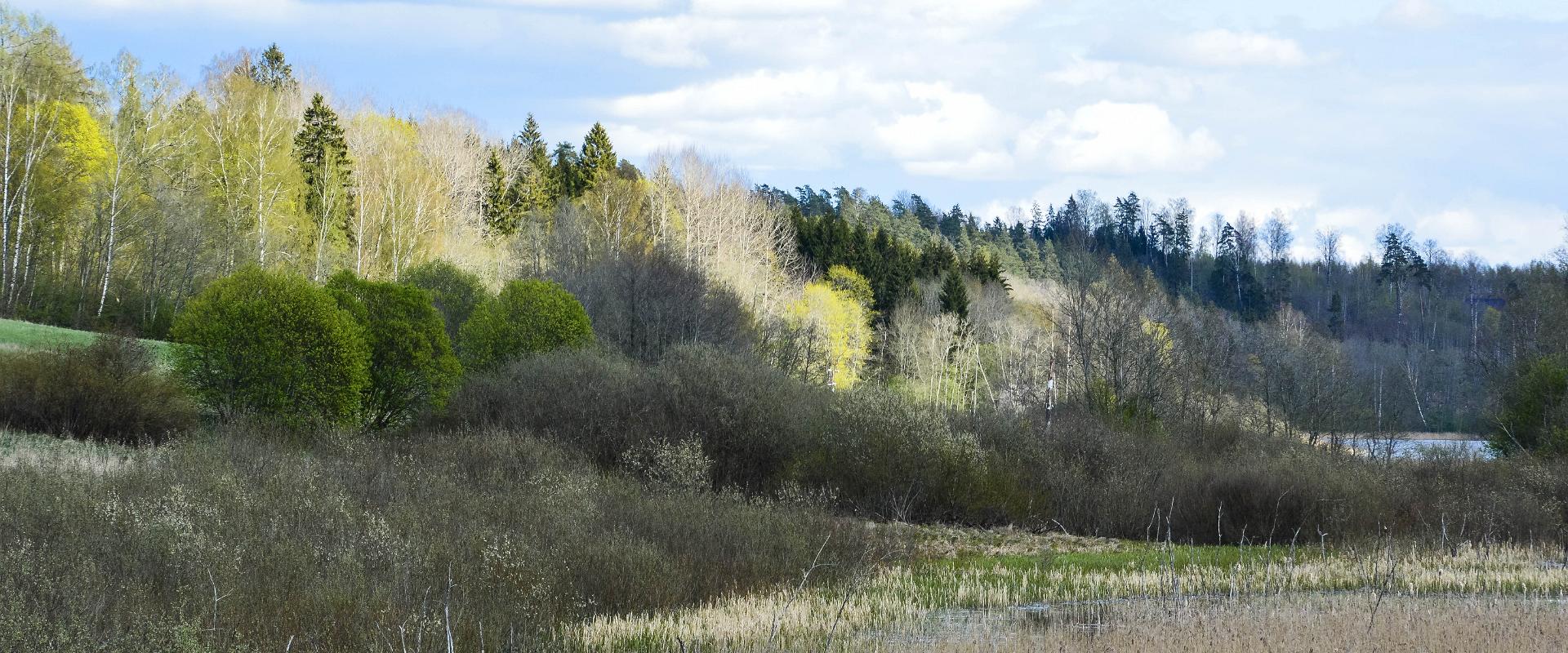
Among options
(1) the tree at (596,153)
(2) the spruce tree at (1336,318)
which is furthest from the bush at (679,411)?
(2) the spruce tree at (1336,318)

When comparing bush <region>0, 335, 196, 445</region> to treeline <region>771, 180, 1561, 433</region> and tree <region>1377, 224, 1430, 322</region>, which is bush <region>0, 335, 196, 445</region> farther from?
tree <region>1377, 224, 1430, 322</region>

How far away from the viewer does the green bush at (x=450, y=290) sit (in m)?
42.8

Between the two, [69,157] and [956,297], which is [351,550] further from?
[956,297]

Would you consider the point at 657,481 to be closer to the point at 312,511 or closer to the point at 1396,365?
the point at 312,511

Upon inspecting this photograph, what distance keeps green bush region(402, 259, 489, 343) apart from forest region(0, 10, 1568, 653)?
13 cm

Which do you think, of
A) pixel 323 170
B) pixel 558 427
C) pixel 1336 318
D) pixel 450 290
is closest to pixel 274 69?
pixel 323 170

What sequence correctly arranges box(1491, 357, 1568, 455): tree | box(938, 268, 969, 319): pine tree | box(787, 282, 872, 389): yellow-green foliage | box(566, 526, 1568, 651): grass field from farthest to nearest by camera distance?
box(938, 268, 969, 319): pine tree
box(787, 282, 872, 389): yellow-green foliage
box(1491, 357, 1568, 455): tree
box(566, 526, 1568, 651): grass field

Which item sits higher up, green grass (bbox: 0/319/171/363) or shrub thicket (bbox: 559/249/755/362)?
shrub thicket (bbox: 559/249/755/362)

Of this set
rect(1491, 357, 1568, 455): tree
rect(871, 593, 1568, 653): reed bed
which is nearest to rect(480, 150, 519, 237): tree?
rect(1491, 357, 1568, 455): tree

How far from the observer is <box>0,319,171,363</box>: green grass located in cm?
3130

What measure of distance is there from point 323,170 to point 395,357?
2394cm

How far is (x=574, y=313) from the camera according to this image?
37.1 metres

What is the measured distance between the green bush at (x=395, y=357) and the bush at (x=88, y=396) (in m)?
5.31

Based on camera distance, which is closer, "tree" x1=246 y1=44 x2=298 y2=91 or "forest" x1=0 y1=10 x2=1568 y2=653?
"forest" x1=0 y1=10 x2=1568 y2=653
